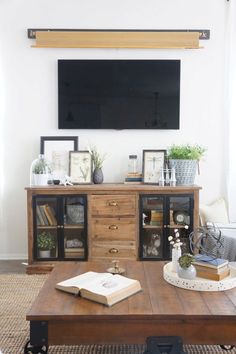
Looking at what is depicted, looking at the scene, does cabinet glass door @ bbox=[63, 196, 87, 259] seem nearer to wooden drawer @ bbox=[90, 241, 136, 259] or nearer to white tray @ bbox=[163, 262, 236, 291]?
wooden drawer @ bbox=[90, 241, 136, 259]

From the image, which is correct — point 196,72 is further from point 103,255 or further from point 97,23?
point 103,255

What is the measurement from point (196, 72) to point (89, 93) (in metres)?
1.05

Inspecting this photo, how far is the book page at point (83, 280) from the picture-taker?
179cm

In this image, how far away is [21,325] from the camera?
2336mm

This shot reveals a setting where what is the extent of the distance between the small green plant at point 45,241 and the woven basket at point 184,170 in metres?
1.23

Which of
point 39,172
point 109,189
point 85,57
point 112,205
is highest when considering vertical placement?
point 85,57

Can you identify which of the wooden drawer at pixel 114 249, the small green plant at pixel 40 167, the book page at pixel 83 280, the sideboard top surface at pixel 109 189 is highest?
the small green plant at pixel 40 167

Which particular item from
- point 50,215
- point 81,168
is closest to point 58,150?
point 81,168

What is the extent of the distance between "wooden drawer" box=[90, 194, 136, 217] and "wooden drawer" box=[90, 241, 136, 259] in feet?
0.83

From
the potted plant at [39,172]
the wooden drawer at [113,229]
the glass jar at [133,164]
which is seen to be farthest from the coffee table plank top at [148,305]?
the glass jar at [133,164]

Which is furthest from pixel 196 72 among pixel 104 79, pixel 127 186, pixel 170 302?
pixel 170 302

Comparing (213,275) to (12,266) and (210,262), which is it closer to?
(210,262)

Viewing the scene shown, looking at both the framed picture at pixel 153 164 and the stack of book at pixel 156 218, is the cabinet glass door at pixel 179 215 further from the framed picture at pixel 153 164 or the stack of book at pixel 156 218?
the framed picture at pixel 153 164

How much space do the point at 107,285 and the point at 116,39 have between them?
2.53 metres
